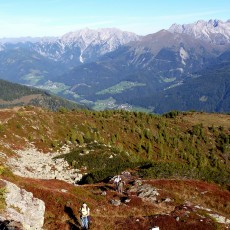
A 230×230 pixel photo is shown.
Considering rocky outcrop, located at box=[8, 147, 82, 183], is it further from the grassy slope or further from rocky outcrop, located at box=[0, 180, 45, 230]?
rocky outcrop, located at box=[0, 180, 45, 230]

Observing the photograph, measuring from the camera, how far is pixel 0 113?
12400 centimetres

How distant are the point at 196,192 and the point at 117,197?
52.1ft

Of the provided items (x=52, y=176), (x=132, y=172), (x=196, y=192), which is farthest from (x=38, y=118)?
(x=196, y=192)

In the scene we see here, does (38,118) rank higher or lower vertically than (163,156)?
higher

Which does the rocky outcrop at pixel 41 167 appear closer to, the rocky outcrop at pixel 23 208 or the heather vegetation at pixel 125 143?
the heather vegetation at pixel 125 143

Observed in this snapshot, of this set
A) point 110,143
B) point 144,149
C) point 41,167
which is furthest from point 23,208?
point 144,149

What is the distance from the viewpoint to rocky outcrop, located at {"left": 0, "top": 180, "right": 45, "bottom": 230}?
36059 millimetres

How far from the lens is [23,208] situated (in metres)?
40.1

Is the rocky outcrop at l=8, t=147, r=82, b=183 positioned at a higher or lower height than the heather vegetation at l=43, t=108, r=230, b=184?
higher

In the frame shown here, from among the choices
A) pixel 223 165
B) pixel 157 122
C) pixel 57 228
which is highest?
pixel 57 228

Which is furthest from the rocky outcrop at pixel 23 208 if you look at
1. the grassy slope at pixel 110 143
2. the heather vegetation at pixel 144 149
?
the heather vegetation at pixel 144 149

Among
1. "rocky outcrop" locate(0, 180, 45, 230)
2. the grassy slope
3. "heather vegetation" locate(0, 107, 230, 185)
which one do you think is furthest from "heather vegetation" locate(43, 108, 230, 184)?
"rocky outcrop" locate(0, 180, 45, 230)

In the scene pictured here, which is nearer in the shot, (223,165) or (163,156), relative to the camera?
(163,156)

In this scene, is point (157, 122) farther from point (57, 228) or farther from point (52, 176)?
point (57, 228)
